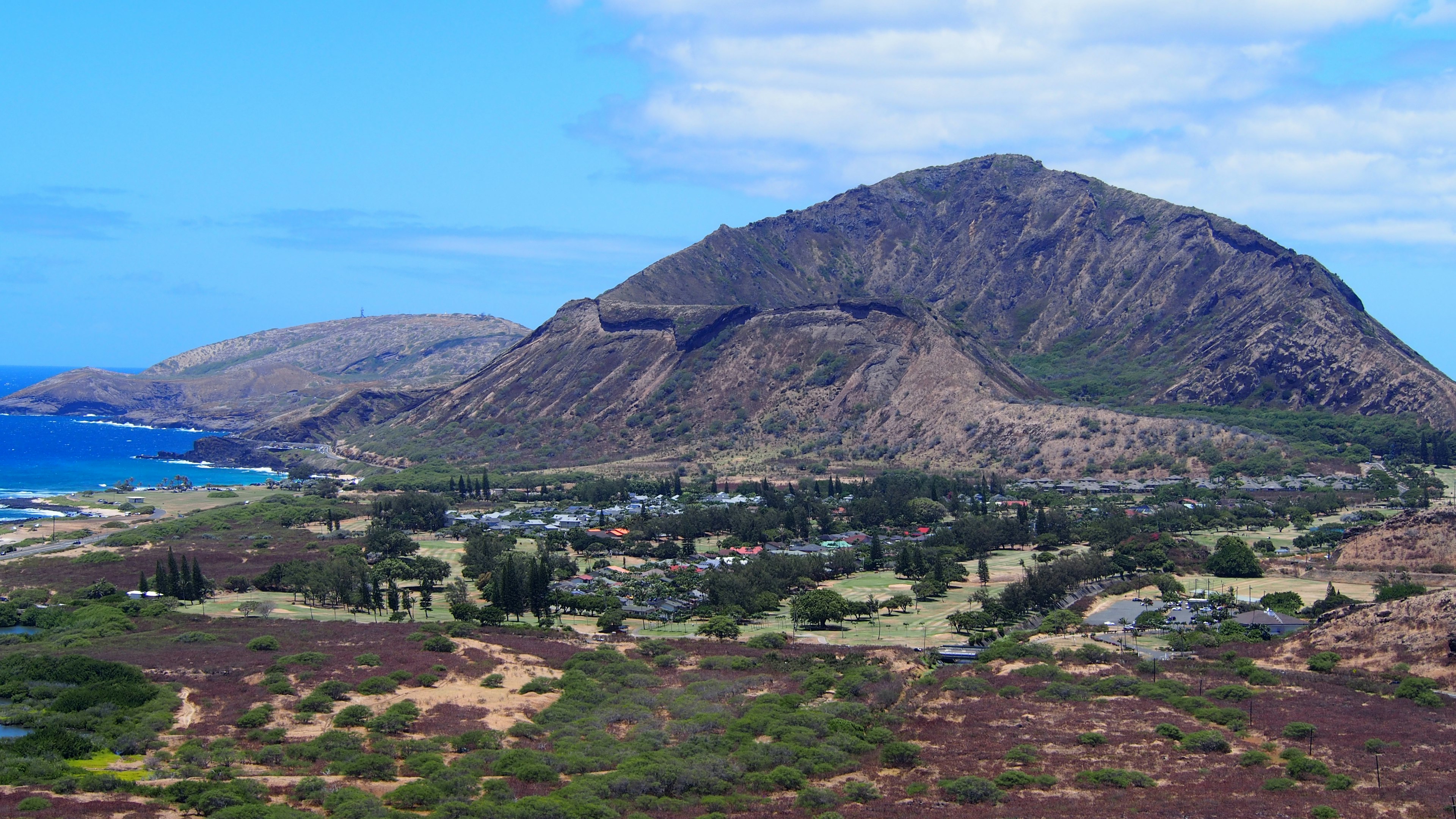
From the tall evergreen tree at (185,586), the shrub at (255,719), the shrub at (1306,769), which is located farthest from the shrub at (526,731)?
the tall evergreen tree at (185,586)

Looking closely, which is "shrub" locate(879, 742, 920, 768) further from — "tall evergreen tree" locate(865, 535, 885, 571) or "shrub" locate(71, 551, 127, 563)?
"shrub" locate(71, 551, 127, 563)

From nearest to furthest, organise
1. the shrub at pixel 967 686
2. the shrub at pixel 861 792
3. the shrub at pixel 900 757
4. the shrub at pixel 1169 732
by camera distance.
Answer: the shrub at pixel 861 792 < the shrub at pixel 900 757 < the shrub at pixel 1169 732 < the shrub at pixel 967 686

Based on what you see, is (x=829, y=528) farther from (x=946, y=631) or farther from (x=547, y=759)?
(x=547, y=759)

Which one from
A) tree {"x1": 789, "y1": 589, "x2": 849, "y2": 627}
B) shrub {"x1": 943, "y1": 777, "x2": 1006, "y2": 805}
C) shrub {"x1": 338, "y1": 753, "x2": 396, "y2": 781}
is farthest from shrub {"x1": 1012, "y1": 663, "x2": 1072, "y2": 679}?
shrub {"x1": 338, "y1": 753, "x2": 396, "y2": 781}

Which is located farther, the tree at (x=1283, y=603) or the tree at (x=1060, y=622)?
the tree at (x=1283, y=603)

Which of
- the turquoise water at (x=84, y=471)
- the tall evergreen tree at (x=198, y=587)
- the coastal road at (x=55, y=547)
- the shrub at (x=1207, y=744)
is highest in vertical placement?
the turquoise water at (x=84, y=471)

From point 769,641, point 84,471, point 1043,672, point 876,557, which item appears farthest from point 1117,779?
point 84,471

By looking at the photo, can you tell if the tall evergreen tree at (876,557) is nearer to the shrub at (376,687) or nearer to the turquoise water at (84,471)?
the shrub at (376,687)
